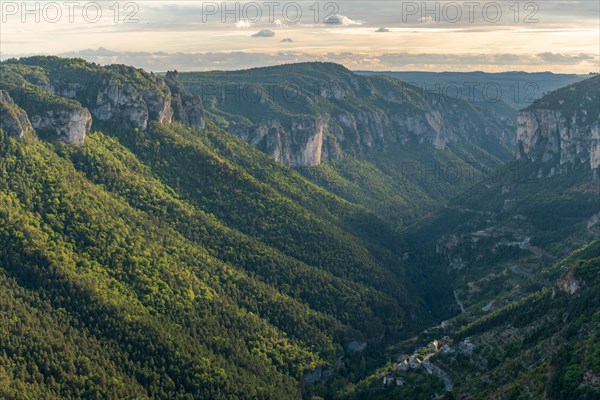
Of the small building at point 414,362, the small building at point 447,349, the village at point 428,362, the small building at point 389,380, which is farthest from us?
the small building at point 447,349

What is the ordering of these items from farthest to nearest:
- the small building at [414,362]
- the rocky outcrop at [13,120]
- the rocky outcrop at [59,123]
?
the rocky outcrop at [59,123] → the rocky outcrop at [13,120] → the small building at [414,362]

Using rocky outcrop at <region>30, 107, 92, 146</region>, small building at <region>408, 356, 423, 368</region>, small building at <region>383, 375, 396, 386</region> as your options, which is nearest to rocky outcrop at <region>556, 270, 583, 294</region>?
small building at <region>408, 356, 423, 368</region>

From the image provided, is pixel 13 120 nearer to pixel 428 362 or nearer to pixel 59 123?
pixel 59 123

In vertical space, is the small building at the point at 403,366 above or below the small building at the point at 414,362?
below

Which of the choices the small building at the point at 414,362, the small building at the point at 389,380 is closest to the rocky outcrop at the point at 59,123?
the small building at the point at 389,380

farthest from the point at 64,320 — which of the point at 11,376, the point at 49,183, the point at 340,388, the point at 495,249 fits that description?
the point at 495,249

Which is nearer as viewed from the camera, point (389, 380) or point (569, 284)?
point (569, 284)

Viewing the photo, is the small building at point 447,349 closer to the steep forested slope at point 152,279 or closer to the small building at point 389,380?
the small building at point 389,380

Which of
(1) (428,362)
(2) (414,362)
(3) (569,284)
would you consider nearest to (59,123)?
(2) (414,362)
